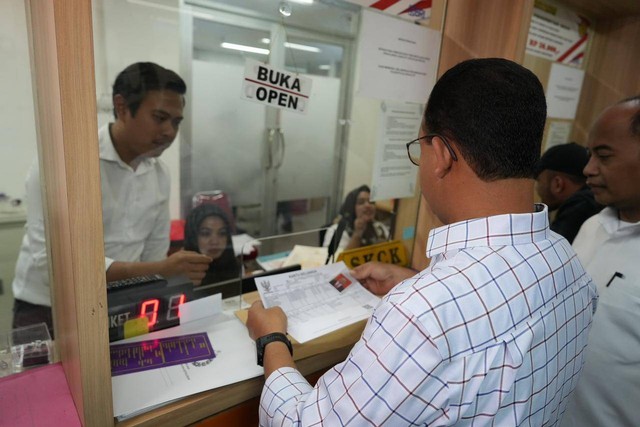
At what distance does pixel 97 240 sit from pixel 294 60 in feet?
3.32

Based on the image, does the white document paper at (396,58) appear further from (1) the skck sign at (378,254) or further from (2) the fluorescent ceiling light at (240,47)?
(1) the skck sign at (378,254)

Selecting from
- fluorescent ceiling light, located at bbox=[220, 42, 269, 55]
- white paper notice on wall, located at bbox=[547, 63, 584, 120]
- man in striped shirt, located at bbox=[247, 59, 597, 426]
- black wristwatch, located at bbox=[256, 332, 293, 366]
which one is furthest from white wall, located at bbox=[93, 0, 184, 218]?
white paper notice on wall, located at bbox=[547, 63, 584, 120]

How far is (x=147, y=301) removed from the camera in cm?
92

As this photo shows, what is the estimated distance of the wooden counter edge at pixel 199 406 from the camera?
71cm

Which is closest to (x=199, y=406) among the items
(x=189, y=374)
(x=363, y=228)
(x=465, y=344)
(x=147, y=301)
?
(x=189, y=374)

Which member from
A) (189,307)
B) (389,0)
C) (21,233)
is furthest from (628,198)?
(21,233)

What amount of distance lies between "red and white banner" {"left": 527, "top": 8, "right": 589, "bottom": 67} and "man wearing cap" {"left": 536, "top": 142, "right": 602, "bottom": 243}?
1.45ft

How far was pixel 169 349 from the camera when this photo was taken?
88cm

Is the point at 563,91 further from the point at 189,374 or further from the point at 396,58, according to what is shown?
the point at 189,374

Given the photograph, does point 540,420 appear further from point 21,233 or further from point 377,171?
point 21,233

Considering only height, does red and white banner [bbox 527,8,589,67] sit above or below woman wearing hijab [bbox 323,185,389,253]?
above

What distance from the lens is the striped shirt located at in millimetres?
520

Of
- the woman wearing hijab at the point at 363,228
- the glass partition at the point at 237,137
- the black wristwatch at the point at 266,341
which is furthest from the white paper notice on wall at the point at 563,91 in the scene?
the black wristwatch at the point at 266,341

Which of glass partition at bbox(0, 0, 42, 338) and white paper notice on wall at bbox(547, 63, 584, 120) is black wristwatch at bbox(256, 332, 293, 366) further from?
white paper notice on wall at bbox(547, 63, 584, 120)
